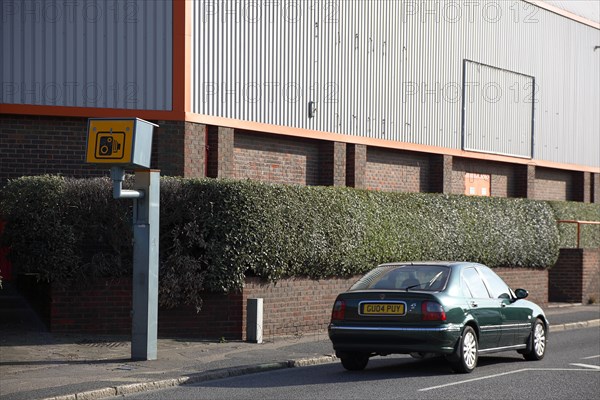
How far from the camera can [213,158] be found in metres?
20.8

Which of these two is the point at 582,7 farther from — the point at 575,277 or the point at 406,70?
the point at 406,70

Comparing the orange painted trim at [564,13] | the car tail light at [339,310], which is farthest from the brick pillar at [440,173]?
the car tail light at [339,310]

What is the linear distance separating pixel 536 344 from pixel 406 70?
12273 millimetres

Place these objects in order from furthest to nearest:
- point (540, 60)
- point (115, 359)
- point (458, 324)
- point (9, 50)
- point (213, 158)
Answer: point (540, 60)
point (213, 158)
point (9, 50)
point (115, 359)
point (458, 324)

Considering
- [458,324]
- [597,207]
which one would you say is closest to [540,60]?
[597,207]

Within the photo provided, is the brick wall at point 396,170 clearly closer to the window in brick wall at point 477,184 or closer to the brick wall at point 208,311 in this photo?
the window in brick wall at point 477,184

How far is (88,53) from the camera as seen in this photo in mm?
19594

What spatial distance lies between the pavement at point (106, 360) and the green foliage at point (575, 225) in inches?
498

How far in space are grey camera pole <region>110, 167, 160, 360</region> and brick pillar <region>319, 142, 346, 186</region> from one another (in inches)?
382

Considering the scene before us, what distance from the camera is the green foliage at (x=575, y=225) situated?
2942cm

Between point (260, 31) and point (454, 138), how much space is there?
8.41 meters

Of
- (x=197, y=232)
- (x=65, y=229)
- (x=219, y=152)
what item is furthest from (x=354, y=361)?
(x=219, y=152)

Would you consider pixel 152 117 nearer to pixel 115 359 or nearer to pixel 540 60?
pixel 115 359

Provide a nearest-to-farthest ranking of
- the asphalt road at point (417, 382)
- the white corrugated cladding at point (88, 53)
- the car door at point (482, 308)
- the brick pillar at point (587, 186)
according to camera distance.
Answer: the asphalt road at point (417, 382), the car door at point (482, 308), the white corrugated cladding at point (88, 53), the brick pillar at point (587, 186)
